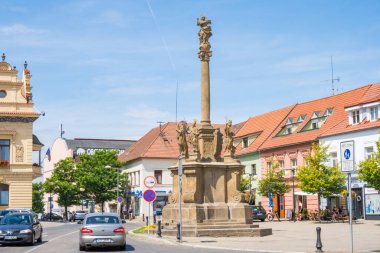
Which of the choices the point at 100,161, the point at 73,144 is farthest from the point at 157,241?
the point at 73,144

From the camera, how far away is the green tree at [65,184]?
81.3m

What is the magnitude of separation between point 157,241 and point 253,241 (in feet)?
14.2

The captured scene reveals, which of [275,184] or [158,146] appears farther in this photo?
[158,146]

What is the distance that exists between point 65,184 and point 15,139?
17.9 meters

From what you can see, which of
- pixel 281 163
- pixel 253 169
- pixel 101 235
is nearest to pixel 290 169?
pixel 281 163

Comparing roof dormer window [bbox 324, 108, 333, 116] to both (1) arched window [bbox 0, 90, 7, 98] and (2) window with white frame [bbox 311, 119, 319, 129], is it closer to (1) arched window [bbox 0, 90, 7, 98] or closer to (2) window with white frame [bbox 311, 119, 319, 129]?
(2) window with white frame [bbox 311, 119, 319, 129]

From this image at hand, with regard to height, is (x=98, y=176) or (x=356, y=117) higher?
(x=356, y=117)

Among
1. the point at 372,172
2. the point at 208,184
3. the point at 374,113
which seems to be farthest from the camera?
the point at 374,113

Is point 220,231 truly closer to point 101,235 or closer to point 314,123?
point 101,235

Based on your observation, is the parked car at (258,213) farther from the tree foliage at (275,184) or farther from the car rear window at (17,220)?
the car rear window at (17,220)

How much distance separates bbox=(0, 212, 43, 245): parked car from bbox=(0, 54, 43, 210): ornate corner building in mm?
35996

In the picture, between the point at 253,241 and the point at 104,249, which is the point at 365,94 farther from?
the point at 104,249

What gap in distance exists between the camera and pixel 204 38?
34.7 meters

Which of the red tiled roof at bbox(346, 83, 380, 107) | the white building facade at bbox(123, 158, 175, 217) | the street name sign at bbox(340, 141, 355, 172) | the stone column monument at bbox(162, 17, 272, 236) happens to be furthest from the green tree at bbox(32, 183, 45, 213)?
the street name sign at bbox(340, 141, 355, 172)
